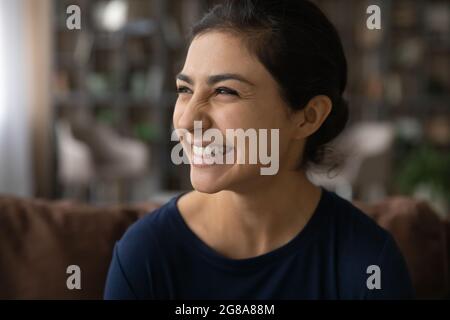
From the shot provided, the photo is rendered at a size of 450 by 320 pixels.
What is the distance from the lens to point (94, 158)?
13.6ft

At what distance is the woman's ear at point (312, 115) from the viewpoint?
0.63 metres

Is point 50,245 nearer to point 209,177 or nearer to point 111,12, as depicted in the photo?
point 209,177

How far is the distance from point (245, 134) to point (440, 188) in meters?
3.18

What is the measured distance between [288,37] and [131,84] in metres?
Result: 4.49

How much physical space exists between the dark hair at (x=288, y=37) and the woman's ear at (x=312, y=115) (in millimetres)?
13

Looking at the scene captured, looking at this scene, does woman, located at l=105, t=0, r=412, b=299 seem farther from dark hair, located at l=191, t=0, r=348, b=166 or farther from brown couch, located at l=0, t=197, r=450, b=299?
brown couch, located at l=0, t=197, r=450, b=299

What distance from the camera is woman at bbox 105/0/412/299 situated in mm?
582

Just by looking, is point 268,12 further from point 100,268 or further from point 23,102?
point 23,102

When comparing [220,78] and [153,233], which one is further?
[153,233]

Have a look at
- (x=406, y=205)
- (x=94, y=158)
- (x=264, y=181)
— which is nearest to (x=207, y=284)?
(x=264, y=181)

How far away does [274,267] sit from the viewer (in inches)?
25.5

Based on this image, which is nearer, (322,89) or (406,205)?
(322,89)

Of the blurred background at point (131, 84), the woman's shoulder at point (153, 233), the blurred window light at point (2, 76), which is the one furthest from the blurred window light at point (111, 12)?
the woman's shoulder at point (153, 233)

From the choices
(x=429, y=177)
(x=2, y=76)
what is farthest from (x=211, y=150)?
(x=2, y=76)
